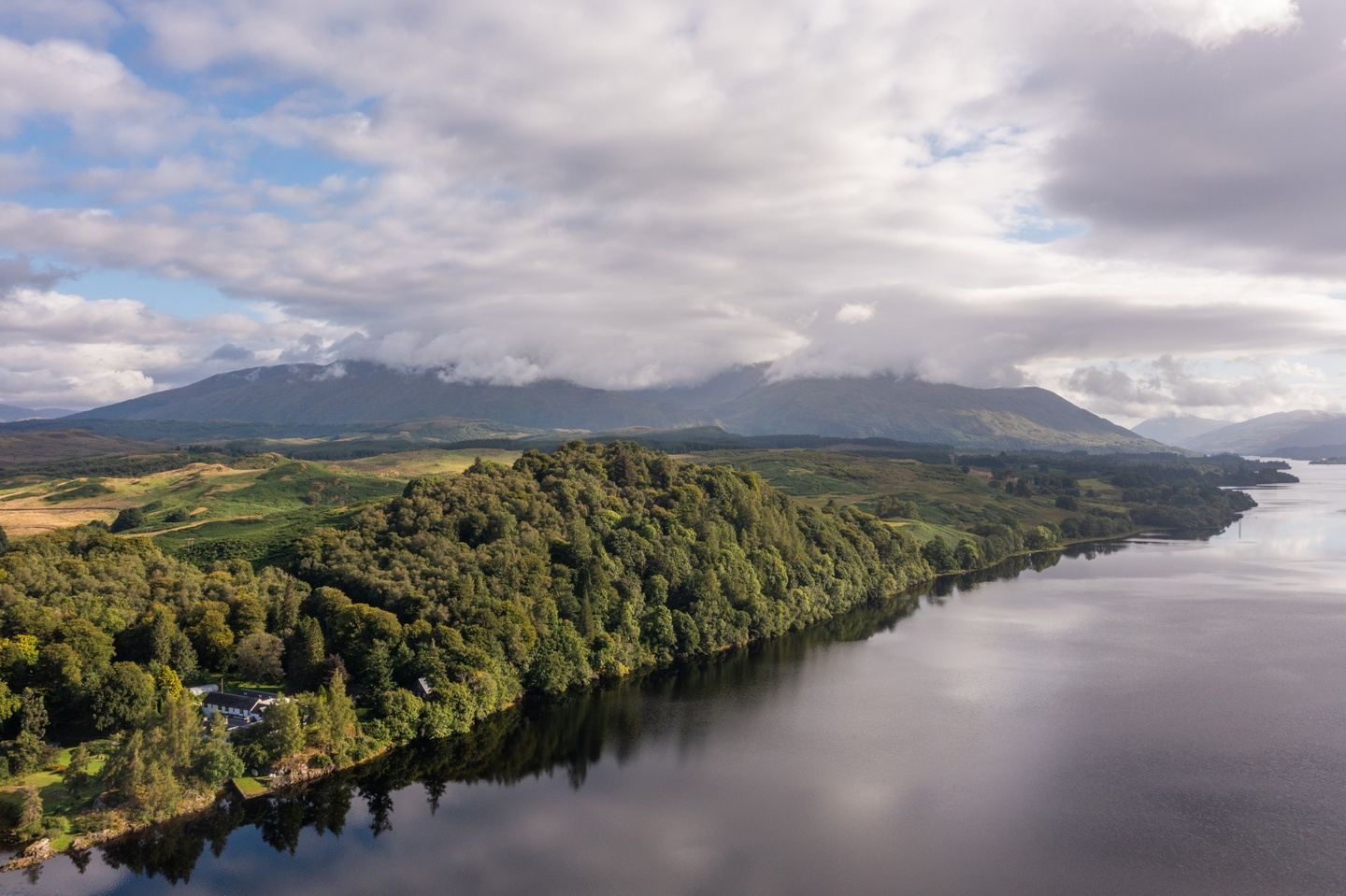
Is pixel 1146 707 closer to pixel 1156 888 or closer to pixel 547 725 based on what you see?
pixel 1156 888

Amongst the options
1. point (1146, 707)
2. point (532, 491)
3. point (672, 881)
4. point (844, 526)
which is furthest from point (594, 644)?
point (844, 526)

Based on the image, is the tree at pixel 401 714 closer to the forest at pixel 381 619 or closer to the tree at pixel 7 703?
the forest at pixel 381 619

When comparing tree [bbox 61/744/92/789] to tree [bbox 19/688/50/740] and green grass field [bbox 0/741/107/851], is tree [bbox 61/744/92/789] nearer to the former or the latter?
green grass field [bbox 0/741/107/851]

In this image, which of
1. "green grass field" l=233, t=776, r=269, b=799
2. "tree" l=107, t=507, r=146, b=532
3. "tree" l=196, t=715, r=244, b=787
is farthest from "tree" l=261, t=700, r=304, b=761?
"tree" l=107, t=507, r=146, b=532

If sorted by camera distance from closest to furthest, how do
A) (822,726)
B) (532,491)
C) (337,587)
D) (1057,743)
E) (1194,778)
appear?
(1194,778)
(1057,743)
(822,726)
(337,587)
(532,491)

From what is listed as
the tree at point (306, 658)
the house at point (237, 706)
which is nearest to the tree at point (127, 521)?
the tree at point (306, 658)

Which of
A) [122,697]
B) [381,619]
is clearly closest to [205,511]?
[381,619]
